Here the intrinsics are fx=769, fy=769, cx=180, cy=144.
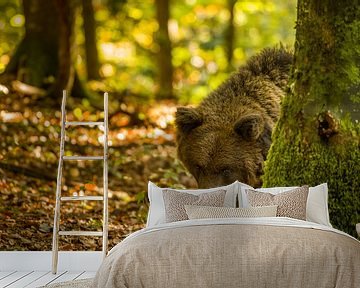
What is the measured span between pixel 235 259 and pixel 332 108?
5.94ft

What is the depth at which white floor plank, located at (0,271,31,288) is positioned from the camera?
5.71m

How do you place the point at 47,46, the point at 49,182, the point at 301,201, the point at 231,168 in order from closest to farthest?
the point at 301,201 → the point at 231,168 → the point at 49,182 → the point at 47,46

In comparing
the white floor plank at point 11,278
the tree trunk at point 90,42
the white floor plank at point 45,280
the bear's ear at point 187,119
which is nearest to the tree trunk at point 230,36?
the tree trunk at point 90,42

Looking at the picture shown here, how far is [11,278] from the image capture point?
599cm

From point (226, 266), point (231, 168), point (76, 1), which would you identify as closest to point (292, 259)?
point (226, 266)

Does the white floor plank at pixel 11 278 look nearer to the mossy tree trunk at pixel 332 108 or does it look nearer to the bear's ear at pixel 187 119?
the bear's ear at pixel 187 119

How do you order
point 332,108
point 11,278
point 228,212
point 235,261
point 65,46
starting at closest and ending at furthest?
point 235,261, point 228,212, point 332,108, point 11,278, point 65,46

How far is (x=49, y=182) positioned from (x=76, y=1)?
209cm

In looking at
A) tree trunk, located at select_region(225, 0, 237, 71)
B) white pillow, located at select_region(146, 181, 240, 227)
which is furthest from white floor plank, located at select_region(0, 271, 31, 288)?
tree trunk, located at select_region(225, 0, 237, 71)

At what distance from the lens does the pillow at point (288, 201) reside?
4.87m

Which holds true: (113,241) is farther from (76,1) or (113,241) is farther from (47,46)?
(76,1)

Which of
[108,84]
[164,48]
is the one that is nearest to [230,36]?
[164,48]

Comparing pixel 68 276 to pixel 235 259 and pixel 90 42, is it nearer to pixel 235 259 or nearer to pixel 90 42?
pixel 235 259

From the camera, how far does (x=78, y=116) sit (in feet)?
24.4
